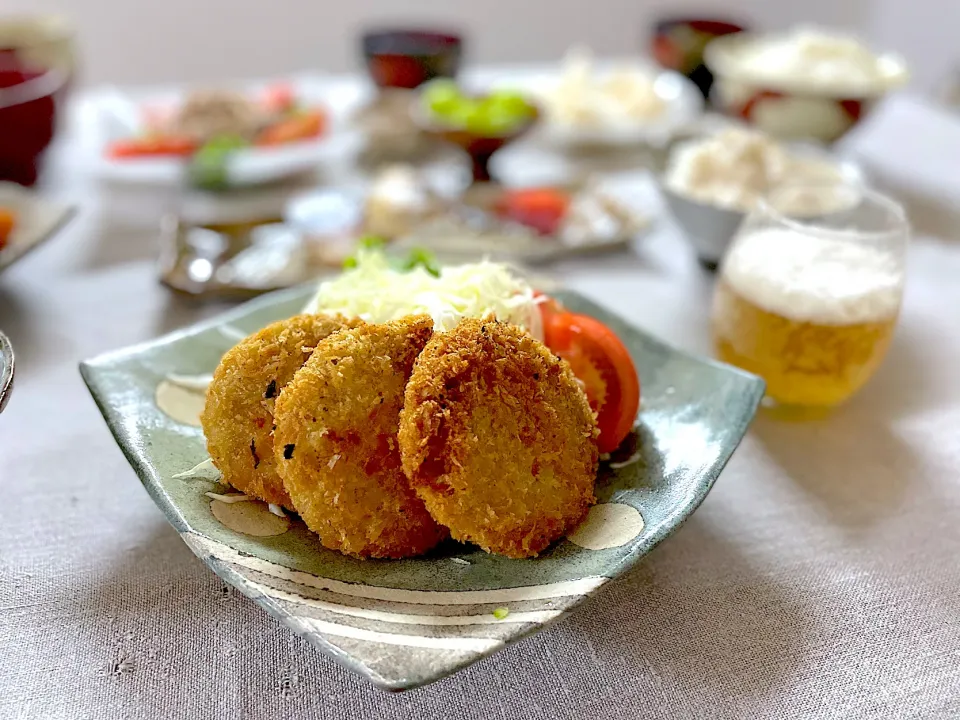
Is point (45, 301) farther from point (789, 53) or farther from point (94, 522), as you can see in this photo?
point (789, 53)

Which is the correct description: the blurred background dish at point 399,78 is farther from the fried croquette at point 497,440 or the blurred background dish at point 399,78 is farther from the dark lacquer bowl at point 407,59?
the fried croquette at point 497,440

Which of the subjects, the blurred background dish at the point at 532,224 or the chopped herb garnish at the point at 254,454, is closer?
the chopped herb garnish at the point at 254,454

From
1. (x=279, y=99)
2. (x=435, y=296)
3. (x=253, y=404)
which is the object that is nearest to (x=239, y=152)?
(x=279, y=99)

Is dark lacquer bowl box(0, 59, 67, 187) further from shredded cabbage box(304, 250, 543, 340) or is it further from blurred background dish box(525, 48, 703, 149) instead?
blurred background dish box(525, 48, 703, 149)

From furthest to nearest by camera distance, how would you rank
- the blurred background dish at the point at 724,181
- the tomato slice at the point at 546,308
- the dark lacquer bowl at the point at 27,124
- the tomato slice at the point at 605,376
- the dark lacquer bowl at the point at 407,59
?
the dark lacquer bowl at the point at 407,59, the dark lacquer bowl at the point at 27,124, the blurred background dish at the point at 724,181, the tomato slice at the point at 546,308, the tomato slice at the point at 605,376

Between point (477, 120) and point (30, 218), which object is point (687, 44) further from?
point (30, 218)

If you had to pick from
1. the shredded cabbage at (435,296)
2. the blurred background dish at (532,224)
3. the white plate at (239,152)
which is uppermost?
the shredded cabbage at (435,296)

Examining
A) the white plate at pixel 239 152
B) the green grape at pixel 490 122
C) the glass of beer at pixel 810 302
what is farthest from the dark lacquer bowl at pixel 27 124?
the glass of beer at pixel 810 302
